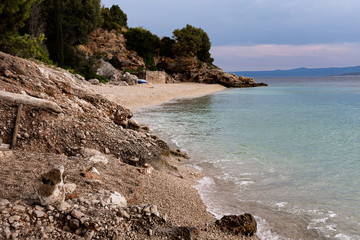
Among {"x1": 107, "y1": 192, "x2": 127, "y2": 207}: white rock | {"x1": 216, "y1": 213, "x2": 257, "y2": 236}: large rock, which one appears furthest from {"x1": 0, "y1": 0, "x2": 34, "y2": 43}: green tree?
{"x1": 216, "y1": 213, "x2": 257, "y2": 236}: large rock

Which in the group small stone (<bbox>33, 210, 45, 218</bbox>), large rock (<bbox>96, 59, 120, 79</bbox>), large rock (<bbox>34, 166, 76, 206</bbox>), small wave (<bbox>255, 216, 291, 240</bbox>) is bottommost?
small wave (<bbox>255, 216, 291, 240</bbox>)

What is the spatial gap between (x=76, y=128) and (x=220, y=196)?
3.32 meters

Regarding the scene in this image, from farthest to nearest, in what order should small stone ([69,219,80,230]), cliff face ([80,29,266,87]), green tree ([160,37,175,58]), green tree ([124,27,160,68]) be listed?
Result: green tree ([160,37,175,58]) < green tree ([124,27,160,68]) < cliff face ([80,29,266,87]) < small stone ([69,219,80,230])

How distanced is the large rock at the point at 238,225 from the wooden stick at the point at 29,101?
160 inches

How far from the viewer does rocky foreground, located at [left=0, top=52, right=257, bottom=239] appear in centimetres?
330

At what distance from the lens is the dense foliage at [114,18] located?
4354 cm

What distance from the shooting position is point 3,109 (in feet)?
18.4

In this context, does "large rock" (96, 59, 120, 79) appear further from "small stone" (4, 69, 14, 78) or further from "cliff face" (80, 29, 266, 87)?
"small stone" (4, 69, 14, 78)

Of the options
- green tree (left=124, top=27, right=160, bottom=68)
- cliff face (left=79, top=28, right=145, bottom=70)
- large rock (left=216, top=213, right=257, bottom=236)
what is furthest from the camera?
green tree (left=124, top=27, right=160, bottom=68)

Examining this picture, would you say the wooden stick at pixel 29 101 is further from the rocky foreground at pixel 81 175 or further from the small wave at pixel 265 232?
the small wave at pixel 265 232

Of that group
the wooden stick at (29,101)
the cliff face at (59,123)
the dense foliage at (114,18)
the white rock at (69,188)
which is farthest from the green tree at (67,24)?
the white rock at (69,188)

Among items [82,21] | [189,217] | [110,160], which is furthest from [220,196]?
[82,21]

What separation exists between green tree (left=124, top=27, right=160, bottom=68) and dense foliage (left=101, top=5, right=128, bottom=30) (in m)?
2.26

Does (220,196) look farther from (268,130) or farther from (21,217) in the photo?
(268,130)
